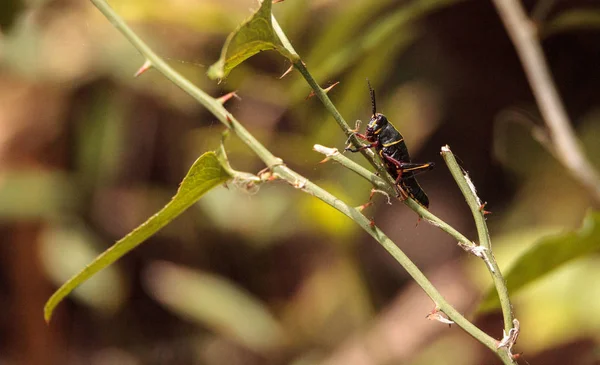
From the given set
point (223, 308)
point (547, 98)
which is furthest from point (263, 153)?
point (223, 308)

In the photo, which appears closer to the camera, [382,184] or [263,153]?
[263,153]

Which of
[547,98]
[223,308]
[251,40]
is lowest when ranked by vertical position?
[251,40]

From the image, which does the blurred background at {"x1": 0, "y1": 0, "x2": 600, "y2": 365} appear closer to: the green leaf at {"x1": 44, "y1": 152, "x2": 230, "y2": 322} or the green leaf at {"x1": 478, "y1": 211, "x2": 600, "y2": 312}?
the green leaf at {"x1": 478, "y1": 211, "x2": 600, "y2": 312}

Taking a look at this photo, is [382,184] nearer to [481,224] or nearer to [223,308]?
[481,224]

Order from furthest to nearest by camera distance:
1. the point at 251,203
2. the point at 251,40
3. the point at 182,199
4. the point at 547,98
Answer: the point at 251,203 < the point at 547,98 < the point at 182,199 < the point at 251,40

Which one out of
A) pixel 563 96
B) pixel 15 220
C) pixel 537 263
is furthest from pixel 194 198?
pixel 563 96

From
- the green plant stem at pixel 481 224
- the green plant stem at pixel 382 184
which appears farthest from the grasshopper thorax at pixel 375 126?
the green plant stem at pixel 481 224

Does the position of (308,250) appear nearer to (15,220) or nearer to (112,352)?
(112,352)
